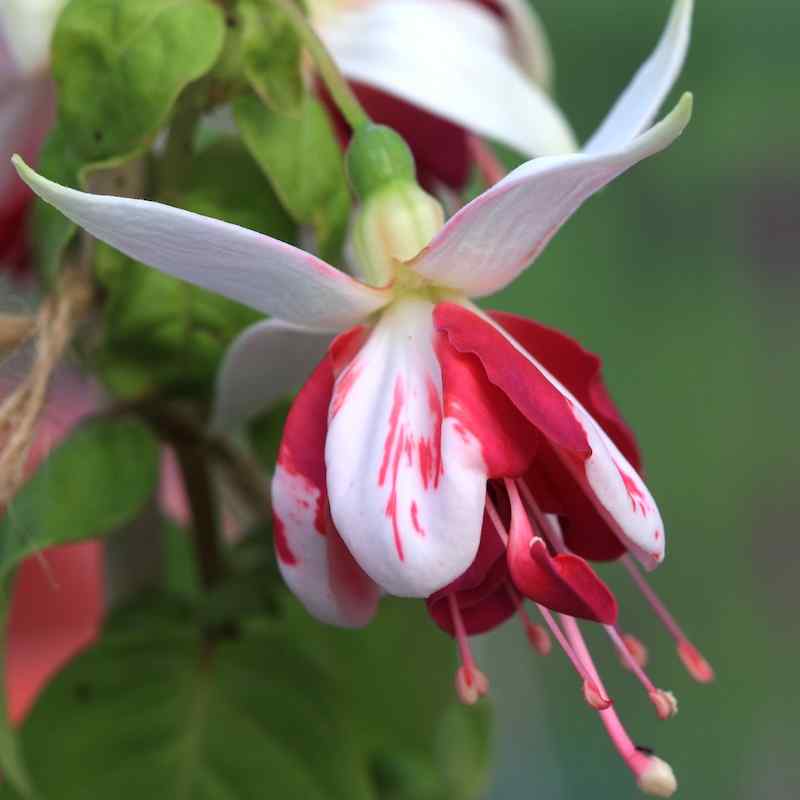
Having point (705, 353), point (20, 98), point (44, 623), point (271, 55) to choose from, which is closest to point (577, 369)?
point (271, 55)

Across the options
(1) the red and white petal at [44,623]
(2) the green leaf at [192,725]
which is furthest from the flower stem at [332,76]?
(1) the red and white petal at [44,623]

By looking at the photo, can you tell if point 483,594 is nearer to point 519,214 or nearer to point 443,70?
point 519,214

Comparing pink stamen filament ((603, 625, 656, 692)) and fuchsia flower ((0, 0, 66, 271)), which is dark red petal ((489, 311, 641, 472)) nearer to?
pink stamen filament ((603, 625, 656, 692))

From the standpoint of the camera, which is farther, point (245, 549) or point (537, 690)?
point (537, 690)

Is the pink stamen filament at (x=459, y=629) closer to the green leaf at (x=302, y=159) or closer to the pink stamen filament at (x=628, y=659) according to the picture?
the pink stamen filament at (x=628, y=659)

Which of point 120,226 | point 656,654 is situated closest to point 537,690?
point 656,654

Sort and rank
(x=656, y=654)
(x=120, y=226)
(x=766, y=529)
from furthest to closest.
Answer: (x=766, y=529)
(x=656, y=654)
(x=120, y=226)

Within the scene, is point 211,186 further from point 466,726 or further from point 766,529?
point 766,529
